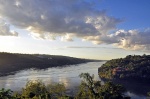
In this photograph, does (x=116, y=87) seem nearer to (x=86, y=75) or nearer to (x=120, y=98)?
(x=120, y=98)

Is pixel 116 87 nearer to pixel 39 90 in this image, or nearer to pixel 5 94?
pixel 39 90

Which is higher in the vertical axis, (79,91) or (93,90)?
(93,90)

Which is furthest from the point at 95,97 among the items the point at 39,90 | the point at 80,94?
the point at 39,90

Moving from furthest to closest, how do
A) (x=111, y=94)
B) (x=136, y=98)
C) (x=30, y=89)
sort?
(x=136, y=98) < (x=111, y=94) < (x=30, y=89)

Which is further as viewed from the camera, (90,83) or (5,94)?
(90,83)

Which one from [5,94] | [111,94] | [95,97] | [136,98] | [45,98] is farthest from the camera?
[136,98]

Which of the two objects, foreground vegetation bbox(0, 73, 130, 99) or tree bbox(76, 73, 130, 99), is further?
tree bbox(76, 73, 130, 99)

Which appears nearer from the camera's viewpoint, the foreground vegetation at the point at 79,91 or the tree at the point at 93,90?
the foreground vegetation at the point at 79,91

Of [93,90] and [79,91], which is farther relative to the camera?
[93,90]

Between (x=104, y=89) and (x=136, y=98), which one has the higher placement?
(x=104, y=89)
